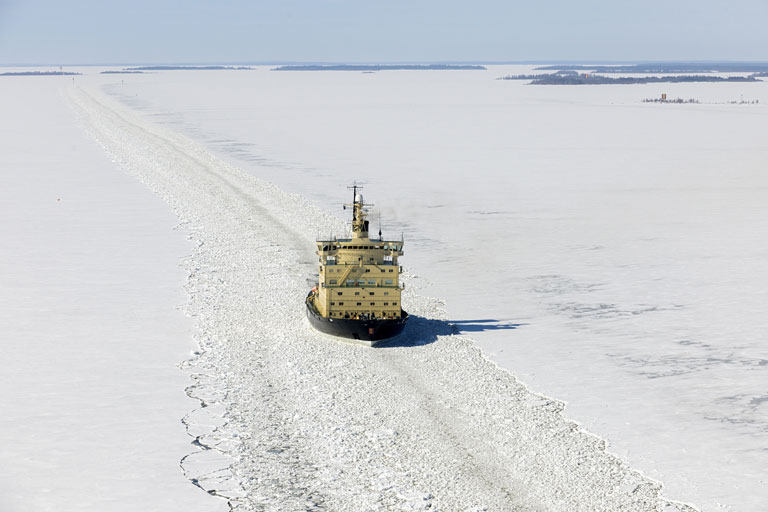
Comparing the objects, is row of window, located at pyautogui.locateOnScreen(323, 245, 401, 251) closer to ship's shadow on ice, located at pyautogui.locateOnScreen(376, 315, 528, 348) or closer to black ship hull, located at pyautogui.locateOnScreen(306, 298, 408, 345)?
black ship hull, located at pyautogui.locateOnScreen(306, 298, 408, 345)

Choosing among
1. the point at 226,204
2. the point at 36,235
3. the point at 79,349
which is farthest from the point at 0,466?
the point at 226,204

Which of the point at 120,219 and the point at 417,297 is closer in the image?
the point at 417,297

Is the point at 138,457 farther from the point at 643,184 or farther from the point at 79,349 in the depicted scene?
the point at 643,184

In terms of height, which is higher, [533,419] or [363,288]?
[363,288]

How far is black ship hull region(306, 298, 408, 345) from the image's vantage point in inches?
1244

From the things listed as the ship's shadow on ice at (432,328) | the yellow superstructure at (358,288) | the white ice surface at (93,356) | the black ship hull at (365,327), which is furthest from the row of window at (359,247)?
the white ice surface at (93,356)

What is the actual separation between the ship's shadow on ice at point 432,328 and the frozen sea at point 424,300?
0.26 metres

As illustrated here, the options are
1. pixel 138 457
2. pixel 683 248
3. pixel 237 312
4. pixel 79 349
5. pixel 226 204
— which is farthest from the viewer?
pixel 226 204

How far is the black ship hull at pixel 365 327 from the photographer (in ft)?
104

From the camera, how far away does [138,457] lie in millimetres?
22938

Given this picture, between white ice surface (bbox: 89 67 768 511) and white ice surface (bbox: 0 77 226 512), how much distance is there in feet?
37.1

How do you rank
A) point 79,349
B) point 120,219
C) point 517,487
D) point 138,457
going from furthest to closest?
1. point 120,219
2. point 79,349
3. point 138,457
4. point 517,487

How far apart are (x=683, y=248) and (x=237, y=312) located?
2351cm

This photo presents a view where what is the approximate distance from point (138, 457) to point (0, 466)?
331cm
